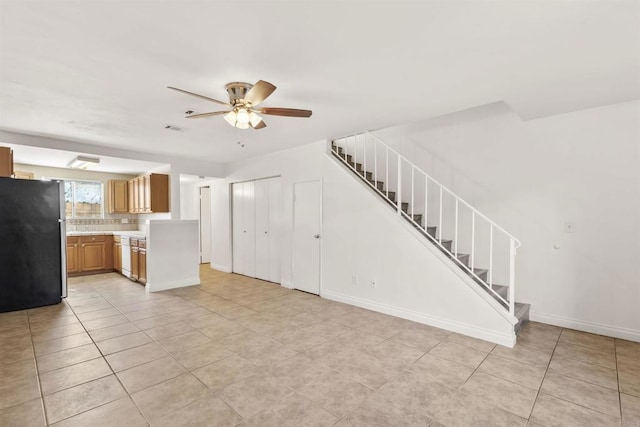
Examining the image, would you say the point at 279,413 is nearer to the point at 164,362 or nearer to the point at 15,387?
the point at 164,362

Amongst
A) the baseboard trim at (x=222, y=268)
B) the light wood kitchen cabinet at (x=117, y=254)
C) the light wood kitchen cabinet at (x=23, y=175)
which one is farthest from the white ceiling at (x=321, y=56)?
the baseboard trim at (x=222, y=268)

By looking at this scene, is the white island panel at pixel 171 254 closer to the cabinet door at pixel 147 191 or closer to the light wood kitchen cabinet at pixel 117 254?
the cabinet door at pixel 147 191

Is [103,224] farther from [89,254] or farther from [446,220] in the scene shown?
[446,220]

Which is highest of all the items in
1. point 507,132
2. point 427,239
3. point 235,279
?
point 507,132

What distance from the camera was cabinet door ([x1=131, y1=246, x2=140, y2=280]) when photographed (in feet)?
18.6

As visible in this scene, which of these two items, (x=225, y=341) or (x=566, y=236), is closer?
(x=225, y=341)

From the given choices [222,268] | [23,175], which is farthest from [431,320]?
[23,175]

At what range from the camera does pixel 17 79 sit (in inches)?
103

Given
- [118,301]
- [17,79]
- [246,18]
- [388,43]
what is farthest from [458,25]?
[118,301]

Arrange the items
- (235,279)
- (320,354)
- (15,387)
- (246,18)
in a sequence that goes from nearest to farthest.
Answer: (246,18), (15,387), (320,354), (235,279)

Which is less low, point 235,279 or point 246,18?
point 246,18

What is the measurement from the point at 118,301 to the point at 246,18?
456 centimetres

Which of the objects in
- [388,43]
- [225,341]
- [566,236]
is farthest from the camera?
[566,236]

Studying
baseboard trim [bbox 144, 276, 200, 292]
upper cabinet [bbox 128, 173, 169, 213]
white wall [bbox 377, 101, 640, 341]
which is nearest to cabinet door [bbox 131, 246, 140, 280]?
baseboard trim [bbox 144, 276, 200, 292]
